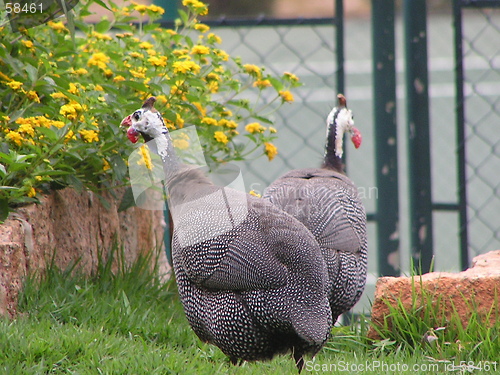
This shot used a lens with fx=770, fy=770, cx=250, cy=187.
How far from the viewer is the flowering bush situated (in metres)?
2.93

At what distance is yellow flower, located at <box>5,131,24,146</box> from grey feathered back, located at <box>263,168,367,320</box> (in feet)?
3.57

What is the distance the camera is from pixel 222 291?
267 cm

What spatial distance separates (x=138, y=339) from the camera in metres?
2.99

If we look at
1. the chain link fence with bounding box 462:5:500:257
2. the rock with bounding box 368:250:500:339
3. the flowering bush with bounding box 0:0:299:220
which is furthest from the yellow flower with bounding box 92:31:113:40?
the chain link fence with bounding box 462:5:500:257

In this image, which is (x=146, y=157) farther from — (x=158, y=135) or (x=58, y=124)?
(x=58, y=124)

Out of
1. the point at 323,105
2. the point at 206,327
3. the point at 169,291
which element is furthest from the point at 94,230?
the point at 323,105

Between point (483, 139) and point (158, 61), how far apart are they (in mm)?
1976

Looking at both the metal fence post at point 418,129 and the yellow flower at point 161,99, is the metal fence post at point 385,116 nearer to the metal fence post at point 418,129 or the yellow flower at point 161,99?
the metal fence post at point 418,129

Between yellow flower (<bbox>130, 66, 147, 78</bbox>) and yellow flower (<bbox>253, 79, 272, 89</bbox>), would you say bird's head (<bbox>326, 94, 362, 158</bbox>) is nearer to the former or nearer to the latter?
yellow flower (<bbox>253, 79, 272, 89</bbox>)

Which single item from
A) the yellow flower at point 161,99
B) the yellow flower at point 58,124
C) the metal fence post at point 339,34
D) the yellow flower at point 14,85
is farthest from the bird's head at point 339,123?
the yellow flower at point 14,85

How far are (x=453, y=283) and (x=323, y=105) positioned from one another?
6.82 m

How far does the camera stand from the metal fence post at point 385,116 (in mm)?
3723

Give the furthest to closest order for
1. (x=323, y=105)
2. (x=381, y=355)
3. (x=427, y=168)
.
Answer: (x=323, y=105)
(x=427, y=168)
(x=381, y=355)

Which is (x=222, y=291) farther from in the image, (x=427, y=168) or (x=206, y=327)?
(x=427, y=168)
